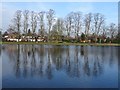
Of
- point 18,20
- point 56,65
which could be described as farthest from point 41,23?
point 56,65

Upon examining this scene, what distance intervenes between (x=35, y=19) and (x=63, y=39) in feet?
29.4

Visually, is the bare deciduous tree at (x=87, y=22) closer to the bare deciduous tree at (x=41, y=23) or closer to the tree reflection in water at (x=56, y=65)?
the bare deciduous tree at (x=41, y=23)

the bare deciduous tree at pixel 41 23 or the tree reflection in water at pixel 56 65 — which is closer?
the tree reflection in water at pixel 56 65

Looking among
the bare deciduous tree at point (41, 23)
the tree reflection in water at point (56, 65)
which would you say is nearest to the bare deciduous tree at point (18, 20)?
the bare deciduous tree at point (41, 23)

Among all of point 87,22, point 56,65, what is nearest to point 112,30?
point 87,22

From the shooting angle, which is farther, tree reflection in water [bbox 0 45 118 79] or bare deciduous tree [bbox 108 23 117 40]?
bare deciduous tree [bbox 108 23 117 40]

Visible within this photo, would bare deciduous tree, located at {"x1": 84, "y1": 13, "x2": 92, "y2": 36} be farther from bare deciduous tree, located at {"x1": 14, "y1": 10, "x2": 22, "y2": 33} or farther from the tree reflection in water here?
the tree reflection in water

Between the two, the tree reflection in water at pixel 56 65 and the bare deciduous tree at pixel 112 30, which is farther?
the bare deciduous tree at pixel 112 30

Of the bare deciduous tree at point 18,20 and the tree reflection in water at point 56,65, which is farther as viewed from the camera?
the bare deciduous tree at point 18,20

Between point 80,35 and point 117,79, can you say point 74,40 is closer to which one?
point 80,35

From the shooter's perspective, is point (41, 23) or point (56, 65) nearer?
point (56, 65)

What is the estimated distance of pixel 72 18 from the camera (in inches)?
2726

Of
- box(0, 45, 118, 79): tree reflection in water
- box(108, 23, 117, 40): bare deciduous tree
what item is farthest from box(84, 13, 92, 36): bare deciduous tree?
box(0, 45, 118, 79): tree reflection in water

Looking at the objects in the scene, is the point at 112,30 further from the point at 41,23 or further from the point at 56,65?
the point at 56,65
